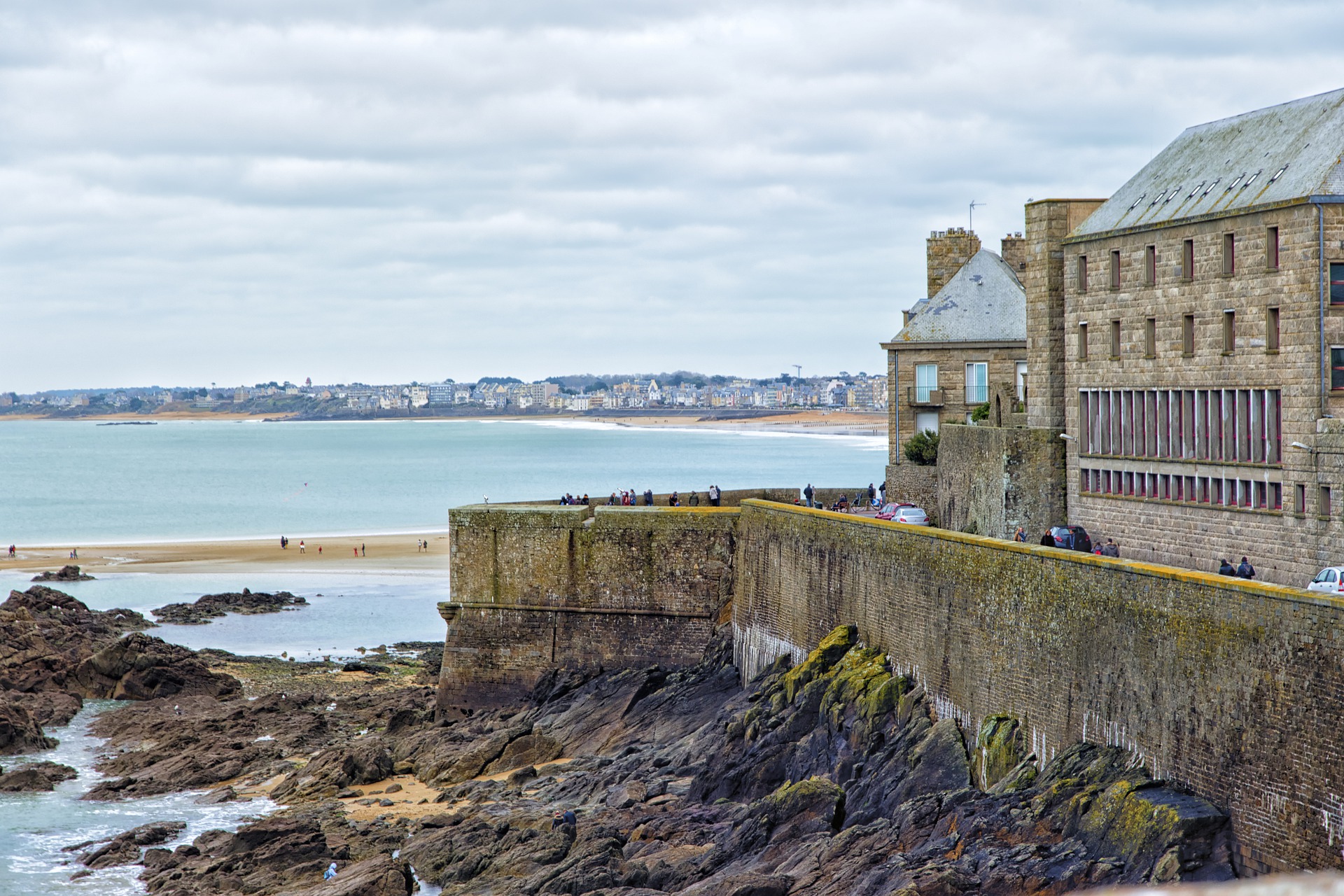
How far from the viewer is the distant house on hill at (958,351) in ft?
130

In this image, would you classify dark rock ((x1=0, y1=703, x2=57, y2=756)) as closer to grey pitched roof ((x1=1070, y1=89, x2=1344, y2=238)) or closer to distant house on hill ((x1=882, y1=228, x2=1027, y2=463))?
distant house on hill ((x1=882, y1=228, x2=1027, y2=463))

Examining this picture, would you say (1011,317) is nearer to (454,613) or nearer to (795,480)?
(454,613)

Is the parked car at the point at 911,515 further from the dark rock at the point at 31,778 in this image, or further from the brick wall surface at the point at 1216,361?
the dark rock at the point at 31,778

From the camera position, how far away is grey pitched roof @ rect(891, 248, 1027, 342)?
39.7 m

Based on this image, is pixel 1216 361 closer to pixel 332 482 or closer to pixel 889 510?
pixel 889 510

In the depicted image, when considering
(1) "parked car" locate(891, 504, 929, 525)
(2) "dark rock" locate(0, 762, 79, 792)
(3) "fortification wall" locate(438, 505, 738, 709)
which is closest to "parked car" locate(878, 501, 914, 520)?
(1) "parked car" locate(891, 504, 929, 525)

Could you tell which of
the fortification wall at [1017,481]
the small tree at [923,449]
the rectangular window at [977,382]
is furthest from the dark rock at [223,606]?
the fortification wall at [1017,481]

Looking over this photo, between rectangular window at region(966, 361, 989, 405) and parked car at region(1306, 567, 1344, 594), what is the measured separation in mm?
20414

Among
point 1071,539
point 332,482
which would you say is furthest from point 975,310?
point 332,482

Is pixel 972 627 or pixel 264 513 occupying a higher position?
pixel 972 627

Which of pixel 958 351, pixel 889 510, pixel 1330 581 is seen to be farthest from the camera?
pixel 958 351

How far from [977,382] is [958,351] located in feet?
3.29

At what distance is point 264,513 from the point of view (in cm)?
9931

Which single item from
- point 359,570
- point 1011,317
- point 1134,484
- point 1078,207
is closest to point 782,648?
point 1134,484
